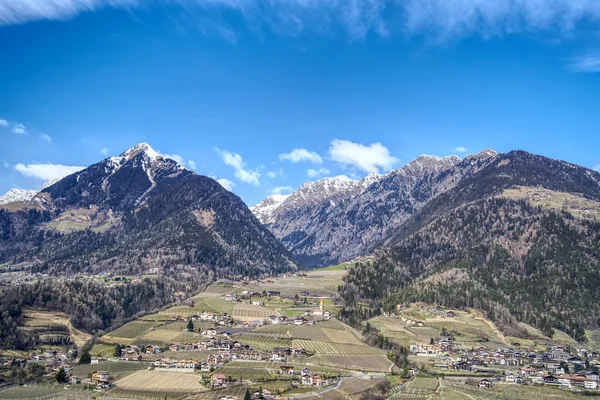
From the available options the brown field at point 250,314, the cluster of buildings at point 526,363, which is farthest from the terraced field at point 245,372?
the brown field at point 250,314

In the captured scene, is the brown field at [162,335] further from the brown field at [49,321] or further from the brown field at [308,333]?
the brown field at [308,333]

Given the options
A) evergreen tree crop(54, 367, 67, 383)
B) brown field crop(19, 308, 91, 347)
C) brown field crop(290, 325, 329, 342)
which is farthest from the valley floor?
evergreen tree crop(54, 367, 67, 383)

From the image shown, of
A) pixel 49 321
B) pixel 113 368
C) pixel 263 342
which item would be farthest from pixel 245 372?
pixel 49 321

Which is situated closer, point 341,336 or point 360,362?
point 360,362

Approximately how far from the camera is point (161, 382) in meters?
110

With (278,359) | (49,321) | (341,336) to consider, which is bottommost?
(278,359)

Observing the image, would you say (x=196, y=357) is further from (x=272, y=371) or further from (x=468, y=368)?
(x=468, y=368)

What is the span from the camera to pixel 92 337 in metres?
170

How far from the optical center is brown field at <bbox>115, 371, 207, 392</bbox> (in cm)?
10564

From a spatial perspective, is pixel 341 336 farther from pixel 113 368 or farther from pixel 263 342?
pixel 113 368

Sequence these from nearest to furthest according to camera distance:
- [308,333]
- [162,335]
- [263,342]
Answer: [263,342], [308,333], [162,335]

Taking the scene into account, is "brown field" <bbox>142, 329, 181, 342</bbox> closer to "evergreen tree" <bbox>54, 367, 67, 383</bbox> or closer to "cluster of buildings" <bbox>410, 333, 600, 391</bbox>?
"evergreen tree" <bbox>54, 367, 67, 383</bbox>

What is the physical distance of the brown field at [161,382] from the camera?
106 m

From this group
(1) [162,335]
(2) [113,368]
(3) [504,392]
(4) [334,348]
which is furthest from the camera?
(1) [162,335]
